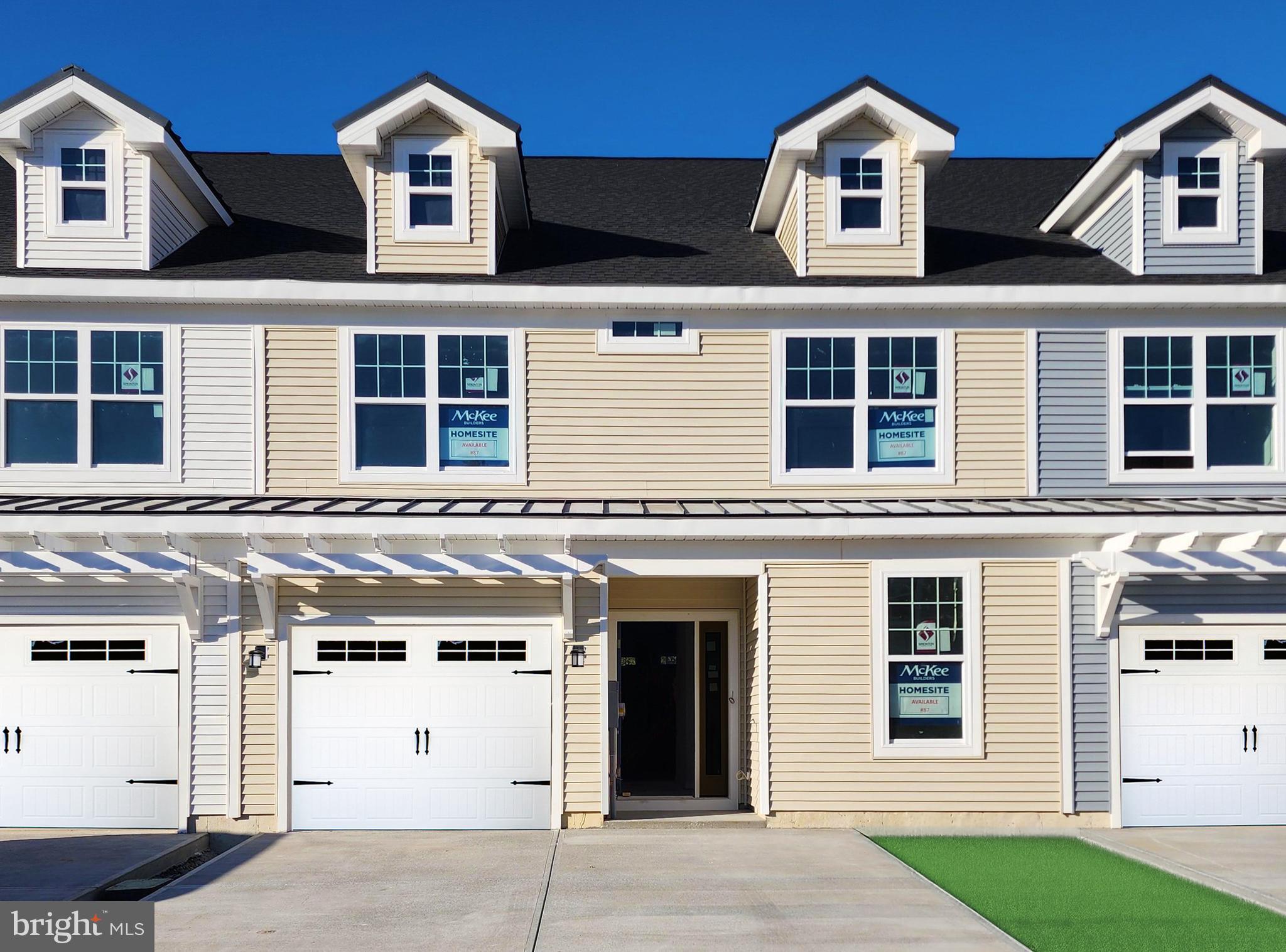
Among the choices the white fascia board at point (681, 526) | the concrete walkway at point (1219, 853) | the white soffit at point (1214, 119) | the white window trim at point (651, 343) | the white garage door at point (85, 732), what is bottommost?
the concrete walkway at point (1219, 853)

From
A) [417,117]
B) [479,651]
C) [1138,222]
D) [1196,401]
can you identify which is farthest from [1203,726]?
[417,117]

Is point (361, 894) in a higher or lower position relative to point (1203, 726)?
lower

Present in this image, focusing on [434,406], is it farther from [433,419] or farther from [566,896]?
[566,896]

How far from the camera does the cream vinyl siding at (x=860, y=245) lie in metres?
13.1

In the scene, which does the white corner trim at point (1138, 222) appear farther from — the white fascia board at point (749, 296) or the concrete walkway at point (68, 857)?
the concrete walkway at point (68, 857)

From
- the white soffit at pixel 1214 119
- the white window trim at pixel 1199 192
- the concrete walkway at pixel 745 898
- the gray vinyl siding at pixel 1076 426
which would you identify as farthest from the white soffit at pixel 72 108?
the white window trim at pixel 1199 192

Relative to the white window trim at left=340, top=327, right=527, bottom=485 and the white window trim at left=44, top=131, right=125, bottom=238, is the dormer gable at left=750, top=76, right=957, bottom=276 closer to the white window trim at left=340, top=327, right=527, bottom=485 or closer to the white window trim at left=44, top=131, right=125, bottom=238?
the white window trim at left=340, top=327, right=527, bottom=485

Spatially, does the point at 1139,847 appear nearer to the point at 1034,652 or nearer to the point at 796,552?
the point at 1034,652

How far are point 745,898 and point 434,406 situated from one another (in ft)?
20.4

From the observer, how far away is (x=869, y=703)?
1191cm

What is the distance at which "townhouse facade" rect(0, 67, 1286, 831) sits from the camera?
38.7ft

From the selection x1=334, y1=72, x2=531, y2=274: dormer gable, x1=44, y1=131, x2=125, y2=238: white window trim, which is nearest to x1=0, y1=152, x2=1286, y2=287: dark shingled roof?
x1=334, y1=72, x2=531, y2=274: dormer gable

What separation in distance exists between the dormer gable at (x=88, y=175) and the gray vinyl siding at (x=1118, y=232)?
35.9ft

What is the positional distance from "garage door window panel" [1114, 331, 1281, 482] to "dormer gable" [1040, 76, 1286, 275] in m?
0.97
